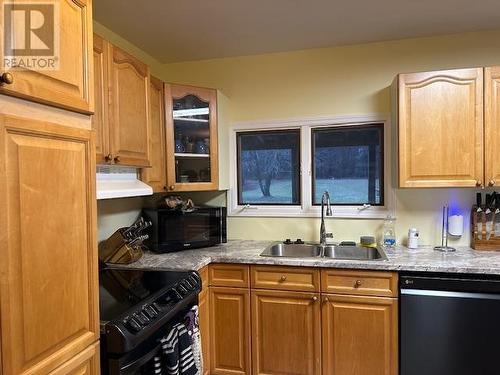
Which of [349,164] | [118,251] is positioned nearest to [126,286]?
[118,251]

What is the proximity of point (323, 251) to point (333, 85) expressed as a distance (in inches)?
50.2

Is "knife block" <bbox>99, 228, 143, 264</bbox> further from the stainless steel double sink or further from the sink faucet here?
the sink faucet

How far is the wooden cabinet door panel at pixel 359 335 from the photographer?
2082 mm

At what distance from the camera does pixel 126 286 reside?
1.77 meters

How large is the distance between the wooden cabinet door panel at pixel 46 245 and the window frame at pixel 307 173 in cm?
179

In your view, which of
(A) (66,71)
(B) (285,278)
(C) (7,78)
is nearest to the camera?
(C) (7,78)

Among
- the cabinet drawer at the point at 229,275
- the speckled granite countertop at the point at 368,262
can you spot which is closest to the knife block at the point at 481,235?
the speckled granite countertop at the point at 368,262

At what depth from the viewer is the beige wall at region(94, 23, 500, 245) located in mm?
2525

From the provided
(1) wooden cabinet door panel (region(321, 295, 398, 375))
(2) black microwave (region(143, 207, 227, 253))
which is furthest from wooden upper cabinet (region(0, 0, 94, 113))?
(1) wooden cabinet door panel (region(321, 295, 398, 375))

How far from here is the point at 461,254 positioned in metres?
2.28

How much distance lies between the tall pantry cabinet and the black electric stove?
0.28 ft

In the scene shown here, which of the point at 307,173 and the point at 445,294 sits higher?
the point at 307,173

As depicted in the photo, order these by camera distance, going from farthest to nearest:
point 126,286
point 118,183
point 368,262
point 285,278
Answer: point 285,278 → point 368,262 → point 118,183 → point 126,286

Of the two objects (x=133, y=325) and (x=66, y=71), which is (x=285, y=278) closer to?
(x=133, y=325)
